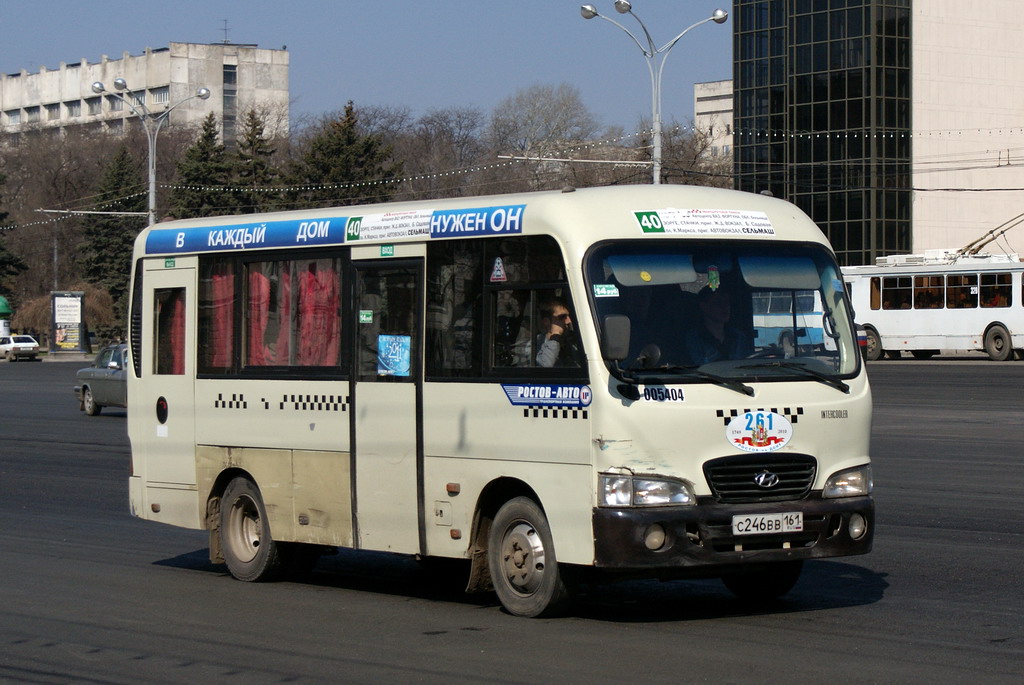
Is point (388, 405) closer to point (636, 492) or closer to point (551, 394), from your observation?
point (551, 394)

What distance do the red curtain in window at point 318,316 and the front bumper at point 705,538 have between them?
106 inches

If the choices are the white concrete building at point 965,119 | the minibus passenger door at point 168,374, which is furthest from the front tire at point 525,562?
the white concrete building at point 965,119

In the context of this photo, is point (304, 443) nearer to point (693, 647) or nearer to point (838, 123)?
point (693, 647)

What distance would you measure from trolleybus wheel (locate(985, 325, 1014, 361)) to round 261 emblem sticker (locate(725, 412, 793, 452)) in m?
40.5

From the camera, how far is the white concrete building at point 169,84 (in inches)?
5748

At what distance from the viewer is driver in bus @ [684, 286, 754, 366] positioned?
8.61 m

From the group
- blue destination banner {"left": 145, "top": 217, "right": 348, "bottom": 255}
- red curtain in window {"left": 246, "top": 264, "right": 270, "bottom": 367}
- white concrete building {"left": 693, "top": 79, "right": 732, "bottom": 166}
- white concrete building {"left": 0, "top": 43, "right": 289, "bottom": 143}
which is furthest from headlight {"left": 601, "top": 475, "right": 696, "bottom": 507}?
white concrete building {"left": 693, "top": 79, "right": 732, "bottom": 166}

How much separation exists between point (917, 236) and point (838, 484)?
223 feet

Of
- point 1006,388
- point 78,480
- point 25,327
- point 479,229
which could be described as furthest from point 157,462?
point 25,327

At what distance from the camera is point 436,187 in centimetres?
7481

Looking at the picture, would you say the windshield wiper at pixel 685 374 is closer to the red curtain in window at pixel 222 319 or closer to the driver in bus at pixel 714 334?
the driver in bus at pixel 714 334

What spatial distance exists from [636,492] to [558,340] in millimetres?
999

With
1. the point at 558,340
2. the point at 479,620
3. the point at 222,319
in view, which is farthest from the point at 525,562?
the point at 222,319

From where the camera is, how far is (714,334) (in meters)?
8.69
